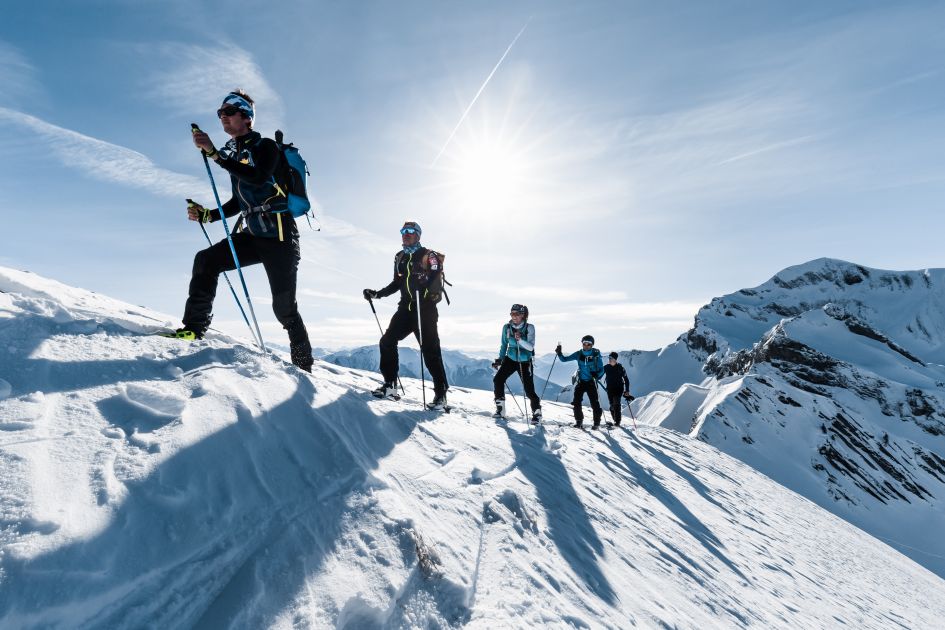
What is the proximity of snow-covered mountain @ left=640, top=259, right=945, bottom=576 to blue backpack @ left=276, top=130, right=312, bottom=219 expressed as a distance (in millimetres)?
57171

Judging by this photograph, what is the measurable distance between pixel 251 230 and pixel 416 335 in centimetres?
291

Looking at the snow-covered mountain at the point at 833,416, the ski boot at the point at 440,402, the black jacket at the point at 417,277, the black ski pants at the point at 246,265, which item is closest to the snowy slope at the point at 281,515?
the black ski pants at the point at 246,265

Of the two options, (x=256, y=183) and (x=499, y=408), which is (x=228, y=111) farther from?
(x=499, y=408)

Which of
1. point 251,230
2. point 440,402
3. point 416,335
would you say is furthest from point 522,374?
point 251,230

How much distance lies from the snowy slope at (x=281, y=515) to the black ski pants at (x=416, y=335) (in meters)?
1.07

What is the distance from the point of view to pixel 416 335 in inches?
282

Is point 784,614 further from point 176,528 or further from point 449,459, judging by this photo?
point 176,528

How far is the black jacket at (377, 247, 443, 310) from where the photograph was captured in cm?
699

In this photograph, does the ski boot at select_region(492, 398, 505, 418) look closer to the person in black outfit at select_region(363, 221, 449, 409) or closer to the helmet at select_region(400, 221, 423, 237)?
the person in black outfit at select_region(363, 221, 449, 409)

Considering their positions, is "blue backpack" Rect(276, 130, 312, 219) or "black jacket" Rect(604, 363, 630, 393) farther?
"black jacket" Rect(604, 363, 630, 393)

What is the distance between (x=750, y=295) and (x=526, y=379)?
201m

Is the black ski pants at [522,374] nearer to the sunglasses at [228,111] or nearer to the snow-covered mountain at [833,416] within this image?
the sunglasses at [228,111]

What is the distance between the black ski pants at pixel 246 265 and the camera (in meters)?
5.22

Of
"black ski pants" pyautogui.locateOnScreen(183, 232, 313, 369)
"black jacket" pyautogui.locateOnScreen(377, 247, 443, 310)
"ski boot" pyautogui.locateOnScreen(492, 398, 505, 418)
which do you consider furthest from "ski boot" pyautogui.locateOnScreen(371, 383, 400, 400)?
"ski boot" pyautogui.locateOnScreen(492, 398, 505, 418)
